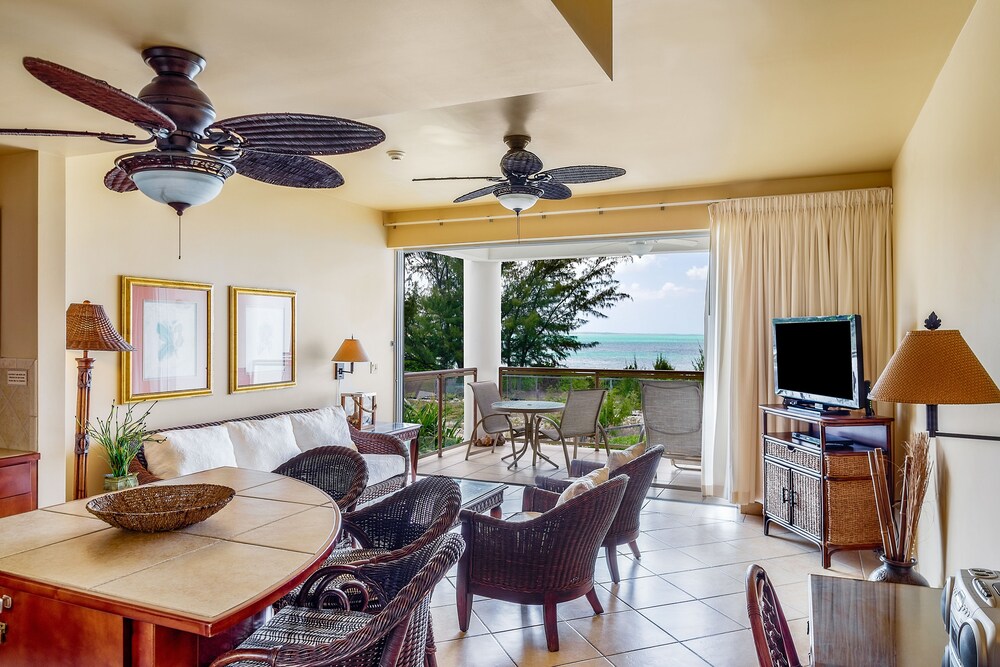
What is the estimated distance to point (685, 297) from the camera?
14414 mm

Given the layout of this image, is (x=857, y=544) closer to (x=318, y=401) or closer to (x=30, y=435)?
(x=318, y=401)

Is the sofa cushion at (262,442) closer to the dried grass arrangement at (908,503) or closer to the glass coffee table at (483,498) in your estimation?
the glass coffee table at (483,498)

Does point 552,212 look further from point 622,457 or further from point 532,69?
point 532,69

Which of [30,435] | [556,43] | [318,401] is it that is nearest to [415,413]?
[318,401]

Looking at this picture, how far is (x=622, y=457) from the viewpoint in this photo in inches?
144

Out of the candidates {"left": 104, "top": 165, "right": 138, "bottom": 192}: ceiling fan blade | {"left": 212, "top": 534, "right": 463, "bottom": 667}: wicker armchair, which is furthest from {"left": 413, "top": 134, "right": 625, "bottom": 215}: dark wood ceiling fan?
{"left": 212, "top": 534, "right": 463, "bottom": 667}: wicker armchair

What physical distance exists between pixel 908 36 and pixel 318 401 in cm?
475

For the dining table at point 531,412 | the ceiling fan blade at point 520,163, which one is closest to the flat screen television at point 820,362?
the ceiling fan blade at point 520,163

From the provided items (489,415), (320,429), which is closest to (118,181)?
(320,429)

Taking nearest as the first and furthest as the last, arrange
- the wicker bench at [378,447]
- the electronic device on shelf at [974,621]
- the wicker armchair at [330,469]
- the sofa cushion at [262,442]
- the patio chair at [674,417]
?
1. the electronic device on shelf at [974,621]
2. the wicker armchair at [330,469]
3. the sofa cushion at [262,442]
4. the wicker bench at [378,447]
5. the patio chair at [674,417]

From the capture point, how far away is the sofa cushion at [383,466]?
4633 mm

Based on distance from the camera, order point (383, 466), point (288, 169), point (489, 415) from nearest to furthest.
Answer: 1. point (288, 169)
2. point (383, 466)
3. point (489, 415)

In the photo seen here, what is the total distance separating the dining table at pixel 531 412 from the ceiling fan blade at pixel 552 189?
3158 mm

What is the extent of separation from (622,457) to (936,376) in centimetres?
181
